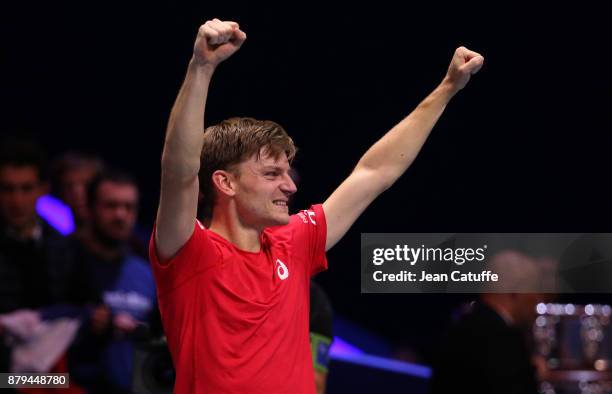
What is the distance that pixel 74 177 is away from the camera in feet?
11.9

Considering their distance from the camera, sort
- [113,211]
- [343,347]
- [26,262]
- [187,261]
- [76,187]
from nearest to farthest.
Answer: [187,261], [26,262], [113,211], [76,187], [343,347]

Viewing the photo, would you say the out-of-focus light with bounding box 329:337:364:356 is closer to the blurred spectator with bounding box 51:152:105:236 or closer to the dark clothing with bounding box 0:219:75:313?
the blurred spectator with bounding box 51:152:105:236

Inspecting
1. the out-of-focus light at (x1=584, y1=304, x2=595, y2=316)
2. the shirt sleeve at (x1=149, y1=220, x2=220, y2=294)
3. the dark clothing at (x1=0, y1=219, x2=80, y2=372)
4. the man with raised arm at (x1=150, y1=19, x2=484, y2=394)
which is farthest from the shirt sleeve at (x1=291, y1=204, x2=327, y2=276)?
the out-of-focus light at (x1=584, y1=304, x2=595, y2=316)

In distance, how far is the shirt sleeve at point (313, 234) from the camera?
2188 millimetres

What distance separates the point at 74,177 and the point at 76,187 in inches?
1.9

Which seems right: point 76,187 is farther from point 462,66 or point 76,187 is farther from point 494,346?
point 462,66

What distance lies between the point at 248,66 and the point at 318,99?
14.5 inches

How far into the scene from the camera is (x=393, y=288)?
3047 mm

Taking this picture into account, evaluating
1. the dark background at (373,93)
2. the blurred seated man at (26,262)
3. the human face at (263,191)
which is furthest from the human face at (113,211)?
the human face at (263,191)

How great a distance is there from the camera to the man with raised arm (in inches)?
70.0

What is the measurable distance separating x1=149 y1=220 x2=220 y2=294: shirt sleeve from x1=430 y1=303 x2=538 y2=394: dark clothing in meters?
1.33

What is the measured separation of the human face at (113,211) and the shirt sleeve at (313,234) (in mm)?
1178

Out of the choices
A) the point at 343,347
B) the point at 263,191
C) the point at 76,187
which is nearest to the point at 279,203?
the point at 263,191

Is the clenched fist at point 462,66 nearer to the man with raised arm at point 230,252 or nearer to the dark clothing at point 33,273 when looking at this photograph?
the man with raised arm at point 230,252
